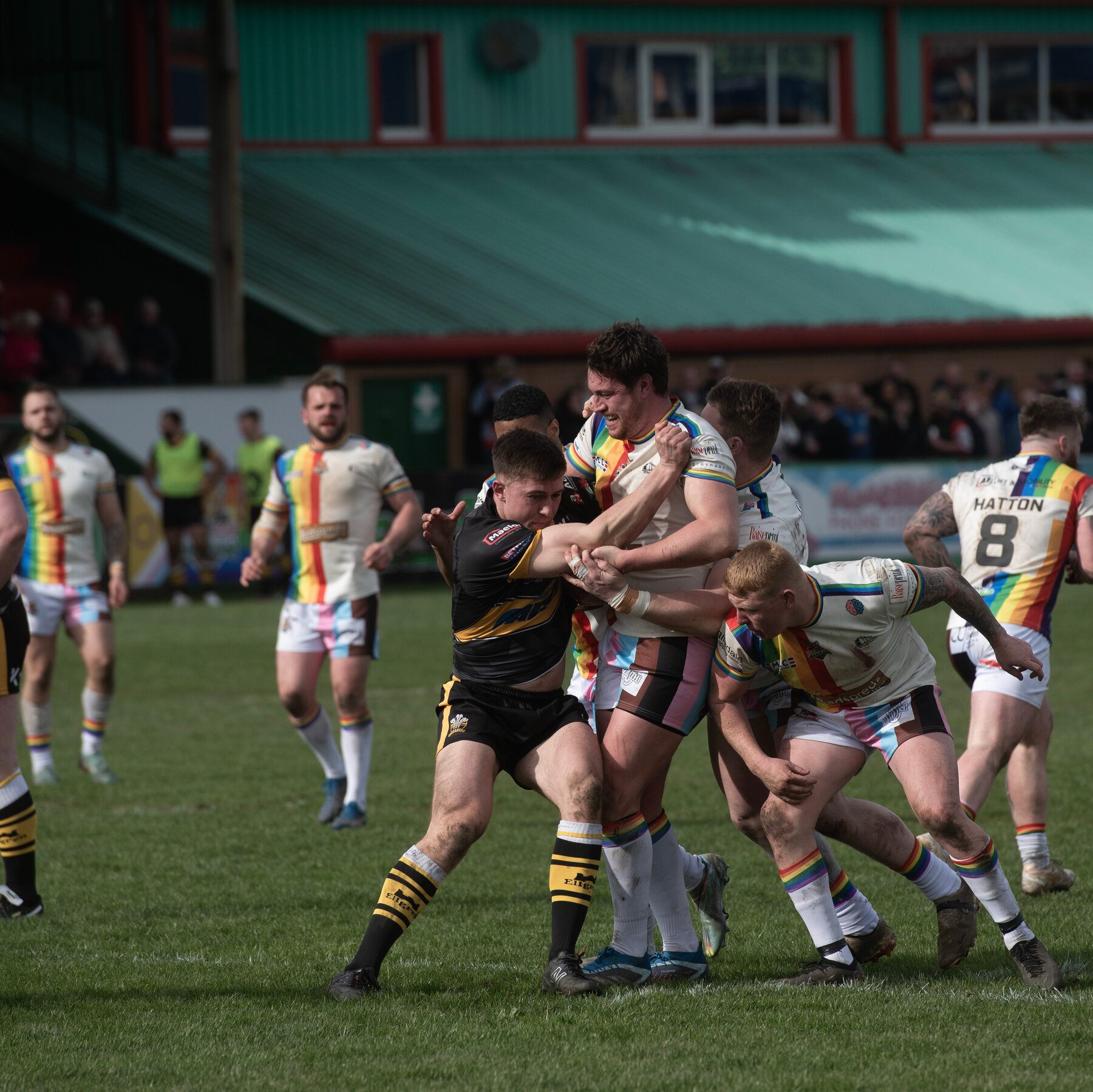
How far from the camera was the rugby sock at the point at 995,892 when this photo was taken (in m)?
5.34

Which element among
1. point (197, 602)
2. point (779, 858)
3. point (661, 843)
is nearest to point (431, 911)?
point (661, 843)

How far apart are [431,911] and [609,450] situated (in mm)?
2227

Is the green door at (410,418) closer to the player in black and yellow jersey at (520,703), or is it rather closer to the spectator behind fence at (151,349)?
the spectator behind fence at (151,349)

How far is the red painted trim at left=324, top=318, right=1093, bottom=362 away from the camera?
2227 centimetres

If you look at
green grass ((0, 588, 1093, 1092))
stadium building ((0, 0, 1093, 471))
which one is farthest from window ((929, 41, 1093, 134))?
green grass ((0, 588, 1093, 1092))

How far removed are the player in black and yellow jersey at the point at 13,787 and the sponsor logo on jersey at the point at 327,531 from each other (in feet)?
7.53

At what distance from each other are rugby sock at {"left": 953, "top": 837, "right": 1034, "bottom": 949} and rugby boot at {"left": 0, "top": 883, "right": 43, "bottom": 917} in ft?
12.3

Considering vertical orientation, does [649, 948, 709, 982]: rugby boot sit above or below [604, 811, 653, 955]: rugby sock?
below

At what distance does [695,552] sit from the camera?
5.21 meters

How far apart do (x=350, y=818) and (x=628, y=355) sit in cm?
390

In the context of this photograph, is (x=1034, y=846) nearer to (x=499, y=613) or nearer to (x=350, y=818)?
(x=499, y=613)

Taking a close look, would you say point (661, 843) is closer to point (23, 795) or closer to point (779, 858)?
point (779, 858)

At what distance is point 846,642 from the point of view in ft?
17.4

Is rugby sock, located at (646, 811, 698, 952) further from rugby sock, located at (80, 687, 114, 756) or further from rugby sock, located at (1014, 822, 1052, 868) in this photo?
rugby sock, located at (80, 687, 114, 756)
